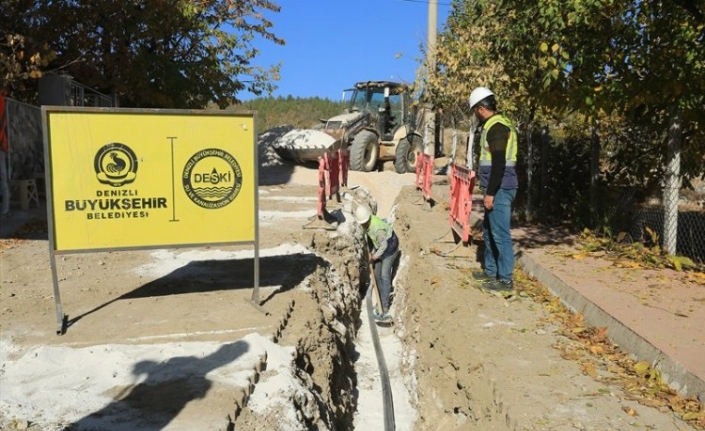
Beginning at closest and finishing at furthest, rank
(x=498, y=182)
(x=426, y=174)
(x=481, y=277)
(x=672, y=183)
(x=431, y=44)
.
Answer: (x=498, y=182) → (x=481, y=277) → (x=672, y=183) → (x=426, y=174) → (x=431, y=44)

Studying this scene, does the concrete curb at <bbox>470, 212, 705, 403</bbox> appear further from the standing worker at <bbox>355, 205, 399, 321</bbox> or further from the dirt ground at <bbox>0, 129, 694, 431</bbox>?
the standing worker at <bbox>355, 205, 399, 321</bbox>

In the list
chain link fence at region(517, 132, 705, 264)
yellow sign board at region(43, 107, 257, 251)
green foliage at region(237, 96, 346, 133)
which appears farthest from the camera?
green foliage at region(237, 96, 346, 133)

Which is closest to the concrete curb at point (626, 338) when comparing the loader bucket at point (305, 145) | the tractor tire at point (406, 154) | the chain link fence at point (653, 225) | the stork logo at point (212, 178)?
the chain link fence at point (653, 225)

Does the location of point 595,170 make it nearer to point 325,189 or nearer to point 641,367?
point 325,189

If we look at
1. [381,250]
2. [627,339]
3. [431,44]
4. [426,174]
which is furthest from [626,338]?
[431,44]

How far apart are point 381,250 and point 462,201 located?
138 centimetres

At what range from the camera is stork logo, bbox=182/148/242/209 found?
5234 mm

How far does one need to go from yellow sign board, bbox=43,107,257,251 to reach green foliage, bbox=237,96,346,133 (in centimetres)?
4442

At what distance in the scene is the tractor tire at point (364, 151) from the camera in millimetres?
19422

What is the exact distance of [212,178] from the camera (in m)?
5.31

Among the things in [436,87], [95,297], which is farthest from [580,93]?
[436,87]

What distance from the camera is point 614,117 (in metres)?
9.66

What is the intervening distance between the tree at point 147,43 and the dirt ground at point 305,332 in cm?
752

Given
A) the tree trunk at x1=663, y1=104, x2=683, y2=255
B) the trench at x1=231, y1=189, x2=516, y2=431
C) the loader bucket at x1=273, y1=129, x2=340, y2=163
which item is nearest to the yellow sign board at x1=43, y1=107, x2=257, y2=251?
the trench at x1=231, y1=189, x2=516, y2=431
